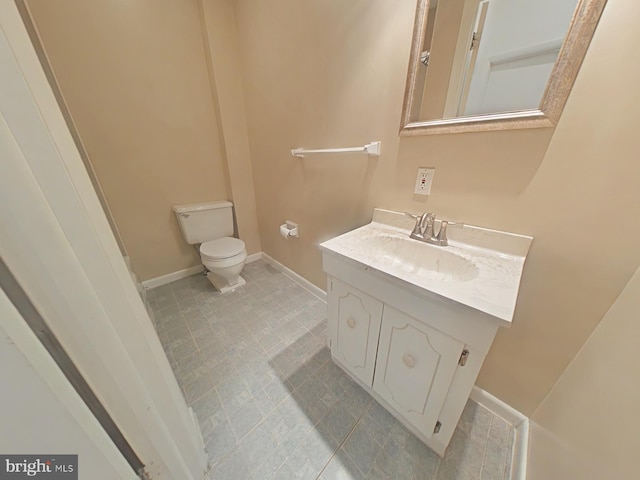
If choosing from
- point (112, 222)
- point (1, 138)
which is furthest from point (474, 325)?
point (112, 222)

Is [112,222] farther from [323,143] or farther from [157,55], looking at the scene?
[323,143]

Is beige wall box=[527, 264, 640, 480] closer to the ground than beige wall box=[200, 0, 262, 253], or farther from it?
closer to the ground

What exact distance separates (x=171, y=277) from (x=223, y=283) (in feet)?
1.71

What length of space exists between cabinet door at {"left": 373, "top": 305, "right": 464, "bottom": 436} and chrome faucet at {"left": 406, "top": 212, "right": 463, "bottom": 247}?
1.28ft

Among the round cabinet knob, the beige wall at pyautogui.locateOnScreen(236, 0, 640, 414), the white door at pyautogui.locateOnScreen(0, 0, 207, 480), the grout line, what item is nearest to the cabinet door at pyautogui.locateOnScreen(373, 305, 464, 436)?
the round cabinet knob

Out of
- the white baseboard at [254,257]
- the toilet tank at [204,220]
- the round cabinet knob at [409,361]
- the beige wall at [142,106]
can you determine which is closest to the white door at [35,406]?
the round cabinet knob at [409,361]

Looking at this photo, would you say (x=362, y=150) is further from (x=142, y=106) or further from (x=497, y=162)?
(x=142, y=106)

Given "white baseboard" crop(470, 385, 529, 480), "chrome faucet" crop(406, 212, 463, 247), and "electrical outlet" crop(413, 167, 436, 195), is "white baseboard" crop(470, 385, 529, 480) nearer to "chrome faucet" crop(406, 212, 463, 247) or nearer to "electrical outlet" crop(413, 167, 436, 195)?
"chrome faucet" crop(406, 212, 463, 247)

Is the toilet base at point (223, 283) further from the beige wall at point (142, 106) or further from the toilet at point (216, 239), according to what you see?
the beige wall at point (142, 106)

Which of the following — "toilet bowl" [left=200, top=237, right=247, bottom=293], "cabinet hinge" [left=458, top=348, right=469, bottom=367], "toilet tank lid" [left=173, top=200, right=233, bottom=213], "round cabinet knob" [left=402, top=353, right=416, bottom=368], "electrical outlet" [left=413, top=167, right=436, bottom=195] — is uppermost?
"electrical outlet" [left=413, top=167, right=436, bottom=195]

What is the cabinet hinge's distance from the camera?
65cm

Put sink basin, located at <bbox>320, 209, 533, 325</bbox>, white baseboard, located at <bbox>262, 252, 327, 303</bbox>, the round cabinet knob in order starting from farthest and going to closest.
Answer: white baseboard, located at <bbox>262, 252, 327, 303</bbox>, the round cabinet knob, sink basin, located at <bbox>320, 209, 533, 325</bbox>

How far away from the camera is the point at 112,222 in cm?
158

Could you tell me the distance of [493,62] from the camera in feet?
2.60
